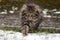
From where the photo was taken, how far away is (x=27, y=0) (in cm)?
574

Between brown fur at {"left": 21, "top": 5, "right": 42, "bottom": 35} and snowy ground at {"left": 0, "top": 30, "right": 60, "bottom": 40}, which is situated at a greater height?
brown fur at {"left": 21, "top": 5, "right": 42, "bottom": 35}

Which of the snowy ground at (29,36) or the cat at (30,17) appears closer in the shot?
the cat at (30,17)

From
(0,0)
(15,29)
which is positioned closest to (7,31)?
(15,29)

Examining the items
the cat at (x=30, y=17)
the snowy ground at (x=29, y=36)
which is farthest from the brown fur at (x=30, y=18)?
the snowy ground at (x=29, y=36)

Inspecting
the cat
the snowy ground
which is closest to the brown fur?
the cat

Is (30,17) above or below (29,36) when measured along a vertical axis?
above

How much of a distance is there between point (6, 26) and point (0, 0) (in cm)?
108

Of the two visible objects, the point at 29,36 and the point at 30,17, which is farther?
the point at 29,36

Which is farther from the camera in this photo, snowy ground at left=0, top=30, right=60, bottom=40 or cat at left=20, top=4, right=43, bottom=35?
snowy ground at left=0, top=30, right=60, bottom=40

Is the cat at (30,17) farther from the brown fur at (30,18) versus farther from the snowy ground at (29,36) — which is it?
the snowy ground at (29,36)

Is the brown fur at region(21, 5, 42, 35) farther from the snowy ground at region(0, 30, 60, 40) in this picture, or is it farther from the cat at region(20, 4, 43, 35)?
the snowy ground at region(0, 30, 60, 40)

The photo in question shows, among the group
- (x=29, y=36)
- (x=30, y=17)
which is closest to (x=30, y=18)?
(x=30, y=17)

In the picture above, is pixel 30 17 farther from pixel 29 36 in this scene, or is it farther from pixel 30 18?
pixel 29 36

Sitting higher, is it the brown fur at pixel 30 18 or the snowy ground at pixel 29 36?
the brown fur at pixel 30 18
